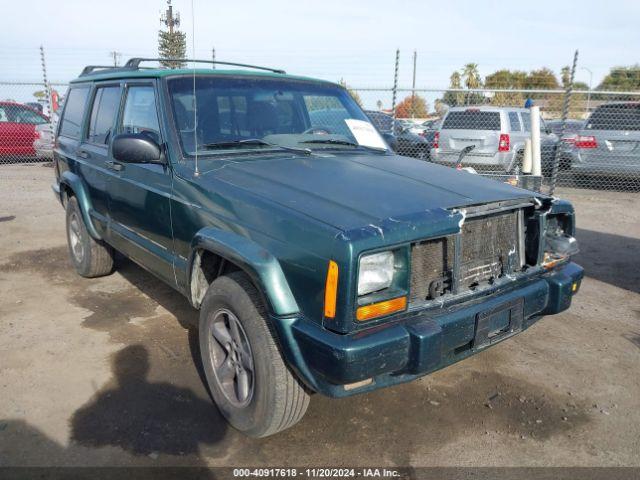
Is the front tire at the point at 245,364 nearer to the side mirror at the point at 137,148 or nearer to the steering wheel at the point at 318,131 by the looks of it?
→ the side mirror at the point at 137,148

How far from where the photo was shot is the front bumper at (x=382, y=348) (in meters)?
2.17

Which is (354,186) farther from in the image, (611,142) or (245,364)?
(611,142)

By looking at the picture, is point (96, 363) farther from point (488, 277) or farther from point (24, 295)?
point (488, 277)

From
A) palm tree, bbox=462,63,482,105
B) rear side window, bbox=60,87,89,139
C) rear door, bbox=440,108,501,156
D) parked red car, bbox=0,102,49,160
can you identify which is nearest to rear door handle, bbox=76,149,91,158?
rear side window, bbox=60,87,89,139

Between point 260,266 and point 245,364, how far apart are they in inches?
25.2

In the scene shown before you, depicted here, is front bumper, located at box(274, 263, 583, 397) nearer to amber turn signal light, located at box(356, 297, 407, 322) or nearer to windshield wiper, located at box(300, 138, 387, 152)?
amber turn signal light, located at box(356, 297, 407, 322)

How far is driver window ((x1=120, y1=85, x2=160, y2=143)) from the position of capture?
3.46 metres

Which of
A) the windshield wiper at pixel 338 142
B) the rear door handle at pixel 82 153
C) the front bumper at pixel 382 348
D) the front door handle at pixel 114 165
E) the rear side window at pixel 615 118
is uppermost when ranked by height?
the rear side window at pixel 615 118

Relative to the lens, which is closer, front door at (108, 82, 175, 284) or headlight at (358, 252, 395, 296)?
headlight at (358, 252, 395, 296)

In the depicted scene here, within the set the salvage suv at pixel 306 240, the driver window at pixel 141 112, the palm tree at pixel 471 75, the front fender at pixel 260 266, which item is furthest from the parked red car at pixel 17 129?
the palm tree at pixel 471 75

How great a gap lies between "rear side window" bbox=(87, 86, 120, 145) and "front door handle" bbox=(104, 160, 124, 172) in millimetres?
283

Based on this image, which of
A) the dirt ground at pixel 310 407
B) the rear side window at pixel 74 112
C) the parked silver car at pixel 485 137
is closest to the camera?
the dirt ground at pixel 310 407

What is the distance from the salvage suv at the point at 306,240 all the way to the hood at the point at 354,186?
0.5 inches

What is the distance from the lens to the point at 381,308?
90.2 inches
